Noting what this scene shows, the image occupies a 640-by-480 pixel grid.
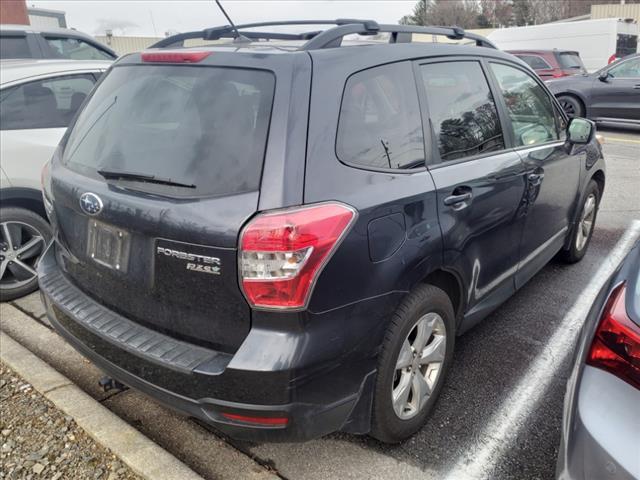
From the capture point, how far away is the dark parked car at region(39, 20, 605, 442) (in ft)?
Result: 6.24

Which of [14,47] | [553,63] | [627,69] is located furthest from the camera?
[553,63]

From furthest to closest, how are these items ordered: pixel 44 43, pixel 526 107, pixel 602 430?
pixel 44 43 → pixel 526 107 → pixel 602 430

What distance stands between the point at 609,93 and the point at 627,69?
0.60 metres

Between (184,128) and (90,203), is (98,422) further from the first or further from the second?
(184,128)

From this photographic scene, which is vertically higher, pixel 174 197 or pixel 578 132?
pixel 174 197

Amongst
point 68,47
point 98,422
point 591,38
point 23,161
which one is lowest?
point 98,422

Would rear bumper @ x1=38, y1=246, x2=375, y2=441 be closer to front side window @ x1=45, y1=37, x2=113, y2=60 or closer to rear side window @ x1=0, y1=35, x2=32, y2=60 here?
rear side window @ x1=0, y1=35, x2=32, y2=60

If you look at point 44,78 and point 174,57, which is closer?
point 174,57

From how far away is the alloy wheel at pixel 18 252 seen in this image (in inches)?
155

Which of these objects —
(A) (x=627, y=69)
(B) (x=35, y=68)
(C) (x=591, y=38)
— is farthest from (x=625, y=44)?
(B) (x=35, y=68)

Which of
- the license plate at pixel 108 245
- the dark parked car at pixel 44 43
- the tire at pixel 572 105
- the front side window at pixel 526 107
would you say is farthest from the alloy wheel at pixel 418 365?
the tire at pixel 572 105

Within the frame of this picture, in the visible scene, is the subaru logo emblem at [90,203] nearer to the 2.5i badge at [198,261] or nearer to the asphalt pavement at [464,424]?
the 2.5i badge at [198,261]

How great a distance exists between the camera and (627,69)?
11.6m

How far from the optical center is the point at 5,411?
9.14ft
